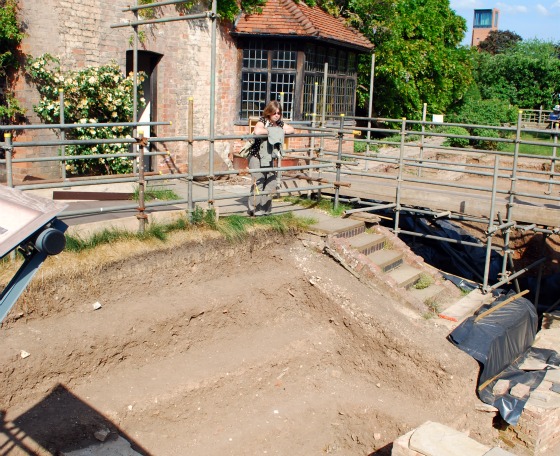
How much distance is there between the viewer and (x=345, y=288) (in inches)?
354

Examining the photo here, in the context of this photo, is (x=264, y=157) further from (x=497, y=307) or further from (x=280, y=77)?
(x=280, y=77)

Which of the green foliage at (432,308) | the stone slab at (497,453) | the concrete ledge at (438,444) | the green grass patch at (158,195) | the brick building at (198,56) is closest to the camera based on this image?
the stone slab at (497,453)

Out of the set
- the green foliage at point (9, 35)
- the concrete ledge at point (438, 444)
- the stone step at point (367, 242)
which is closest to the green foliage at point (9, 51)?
the green foliage at point (9, 35)

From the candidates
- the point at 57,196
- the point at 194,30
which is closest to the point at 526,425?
the point at 57,196

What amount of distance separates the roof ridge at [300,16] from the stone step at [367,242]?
6.41 metres

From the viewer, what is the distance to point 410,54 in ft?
74.0

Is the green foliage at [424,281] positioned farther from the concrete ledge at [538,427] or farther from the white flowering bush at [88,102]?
the white flowering bush at [88,102]

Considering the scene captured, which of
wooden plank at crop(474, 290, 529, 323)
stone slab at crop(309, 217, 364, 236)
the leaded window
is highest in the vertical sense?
the leaded window

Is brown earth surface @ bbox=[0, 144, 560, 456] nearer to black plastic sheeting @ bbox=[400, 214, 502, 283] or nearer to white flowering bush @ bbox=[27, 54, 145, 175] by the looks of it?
white flowering bush @ bbox=[27, 54, 145, 175]

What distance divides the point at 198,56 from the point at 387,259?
6.42m

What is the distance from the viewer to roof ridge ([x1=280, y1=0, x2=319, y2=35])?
50.5 ft

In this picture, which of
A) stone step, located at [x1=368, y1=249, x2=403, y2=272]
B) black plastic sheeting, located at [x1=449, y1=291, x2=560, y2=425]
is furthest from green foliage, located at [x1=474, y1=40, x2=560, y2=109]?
black plastic sheeting, located at [x1=449, y1=291, x2=560, y2=425]

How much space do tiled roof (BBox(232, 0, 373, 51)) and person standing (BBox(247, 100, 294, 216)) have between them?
19.4 ft

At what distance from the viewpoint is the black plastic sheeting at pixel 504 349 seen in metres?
8.06
